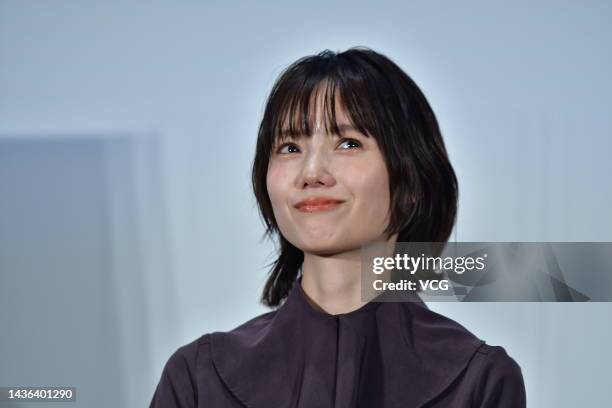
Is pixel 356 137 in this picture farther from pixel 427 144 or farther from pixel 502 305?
pixel 502 305

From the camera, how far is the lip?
67.1 inches

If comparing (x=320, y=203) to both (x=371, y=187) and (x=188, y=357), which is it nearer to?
(x=371, y=187)

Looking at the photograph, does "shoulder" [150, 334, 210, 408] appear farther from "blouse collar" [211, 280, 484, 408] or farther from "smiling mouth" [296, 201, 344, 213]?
"smiling mouth" [296, 201, 344, 213]

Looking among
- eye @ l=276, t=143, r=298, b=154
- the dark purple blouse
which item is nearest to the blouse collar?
the dark purple blouse

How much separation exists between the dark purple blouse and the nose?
0.20m

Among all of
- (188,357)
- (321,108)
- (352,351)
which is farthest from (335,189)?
(188,357)

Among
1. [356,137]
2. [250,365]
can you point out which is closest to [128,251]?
[250,365]

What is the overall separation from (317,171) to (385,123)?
0.14 meters

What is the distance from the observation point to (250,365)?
5.72 ft

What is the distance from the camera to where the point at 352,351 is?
1.70 meters

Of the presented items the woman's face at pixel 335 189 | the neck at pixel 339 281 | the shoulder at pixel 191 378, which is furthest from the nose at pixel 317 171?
the shoulder at pixel 191 378

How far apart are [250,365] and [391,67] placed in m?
0.58

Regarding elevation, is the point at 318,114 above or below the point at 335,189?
above

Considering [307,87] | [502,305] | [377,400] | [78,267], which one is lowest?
[377,400]
